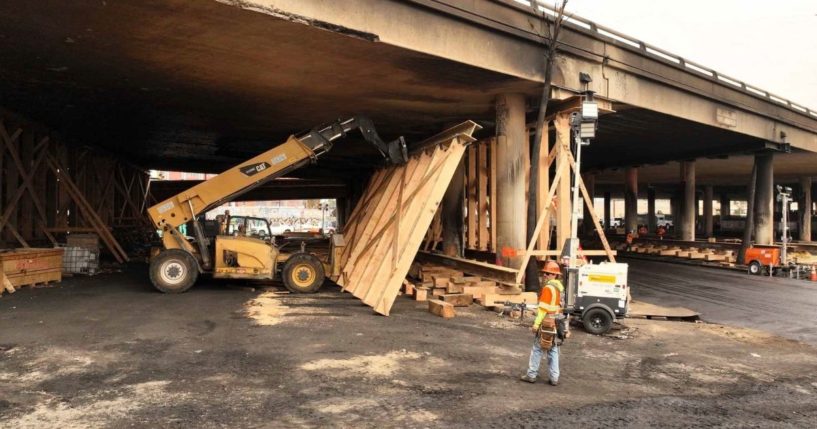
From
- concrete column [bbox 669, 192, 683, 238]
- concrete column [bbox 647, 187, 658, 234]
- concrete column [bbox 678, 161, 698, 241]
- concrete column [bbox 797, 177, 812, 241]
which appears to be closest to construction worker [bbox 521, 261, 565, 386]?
concrete column [bbox 678, 161, 698, 241]

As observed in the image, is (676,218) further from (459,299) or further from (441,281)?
(459,299)

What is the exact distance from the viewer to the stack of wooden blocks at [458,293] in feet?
39.1

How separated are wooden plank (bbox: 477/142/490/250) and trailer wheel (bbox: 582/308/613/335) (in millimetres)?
8283

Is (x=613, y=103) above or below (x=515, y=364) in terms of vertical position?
above

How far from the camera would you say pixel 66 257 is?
669 inches

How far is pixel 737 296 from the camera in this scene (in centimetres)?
1581

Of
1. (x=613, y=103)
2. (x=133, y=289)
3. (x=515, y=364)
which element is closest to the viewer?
(x=515, y=364)

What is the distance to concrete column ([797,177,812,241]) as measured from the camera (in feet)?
155

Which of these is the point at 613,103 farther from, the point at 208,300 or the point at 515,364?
the point at 208,300

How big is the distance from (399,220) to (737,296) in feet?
35.0

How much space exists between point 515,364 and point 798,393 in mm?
3490

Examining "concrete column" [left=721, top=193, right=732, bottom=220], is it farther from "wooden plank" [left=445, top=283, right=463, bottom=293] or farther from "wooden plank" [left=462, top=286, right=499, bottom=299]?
"wooden plank" [left=462, top=286, right=499, bottom=299]

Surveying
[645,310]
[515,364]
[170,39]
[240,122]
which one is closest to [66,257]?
[240,122]

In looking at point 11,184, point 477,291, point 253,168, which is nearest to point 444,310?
point 477,291
